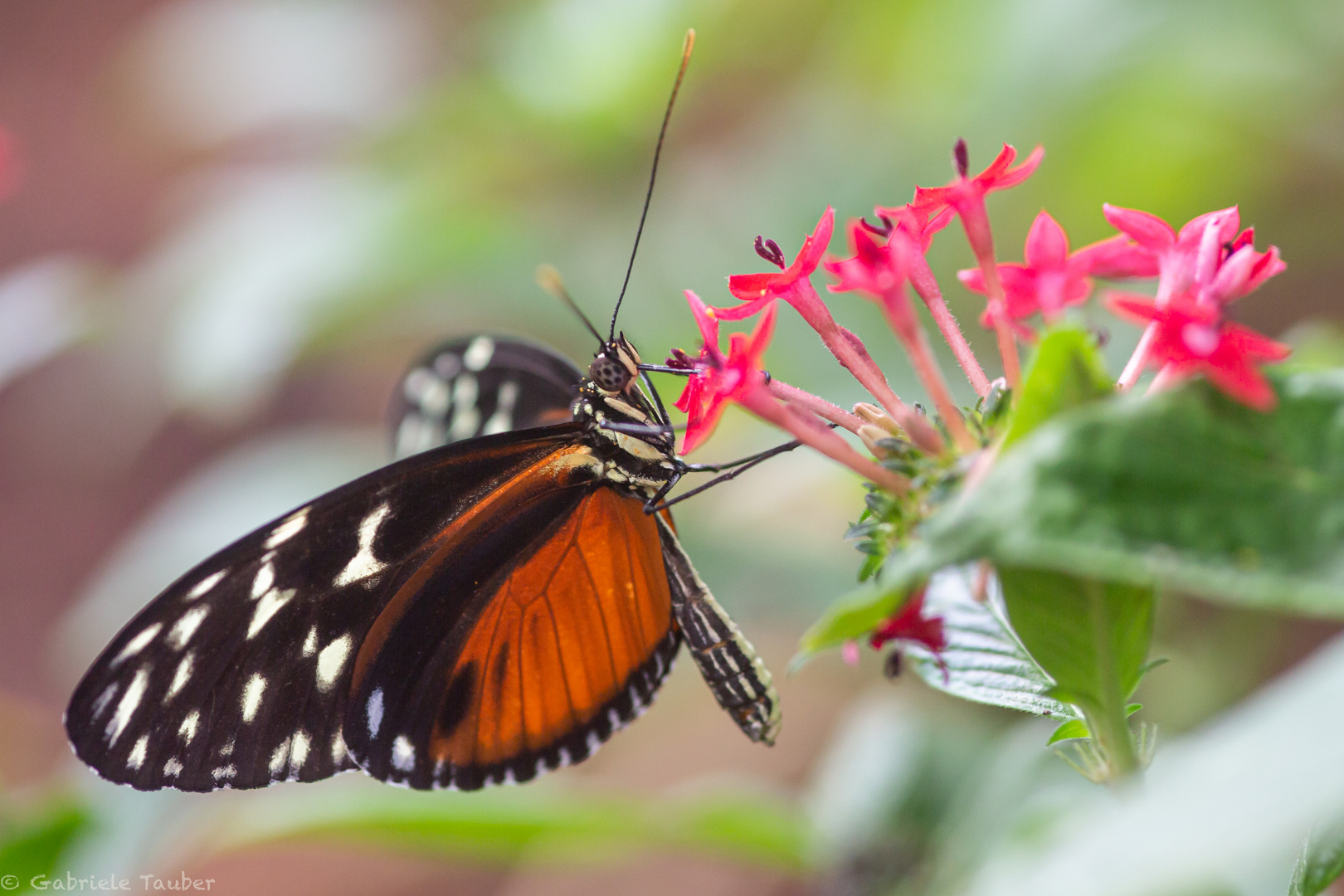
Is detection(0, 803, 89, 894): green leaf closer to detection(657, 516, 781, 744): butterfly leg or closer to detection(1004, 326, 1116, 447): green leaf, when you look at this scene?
detection(657, 516, 781, 744): butterfly leg

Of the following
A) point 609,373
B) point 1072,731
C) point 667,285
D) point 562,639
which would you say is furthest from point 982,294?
point 667,285

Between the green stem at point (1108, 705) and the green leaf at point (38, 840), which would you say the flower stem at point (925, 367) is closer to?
the green stem at point (1108, 705)

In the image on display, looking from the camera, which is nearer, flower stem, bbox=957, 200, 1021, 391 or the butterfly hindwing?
flower stem, bbox=957, 200, 1021, 391

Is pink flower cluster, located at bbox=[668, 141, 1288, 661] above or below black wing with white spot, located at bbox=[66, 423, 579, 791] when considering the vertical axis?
below

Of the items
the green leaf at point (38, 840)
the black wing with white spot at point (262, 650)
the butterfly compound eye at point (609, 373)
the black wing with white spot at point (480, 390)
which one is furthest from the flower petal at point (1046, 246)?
the green leaf at point (38, 840)

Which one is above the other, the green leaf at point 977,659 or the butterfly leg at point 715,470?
the butterfly leg at point 715,470

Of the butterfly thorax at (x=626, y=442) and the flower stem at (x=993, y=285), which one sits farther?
the butterfly thorax at (x=626, y=442)

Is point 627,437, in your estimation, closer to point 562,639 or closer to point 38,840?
point 562,639

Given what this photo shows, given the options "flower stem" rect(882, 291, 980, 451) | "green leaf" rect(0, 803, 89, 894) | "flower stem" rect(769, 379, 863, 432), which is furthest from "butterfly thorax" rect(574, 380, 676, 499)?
"green leaf" rect(0, 803, 89, 894)
